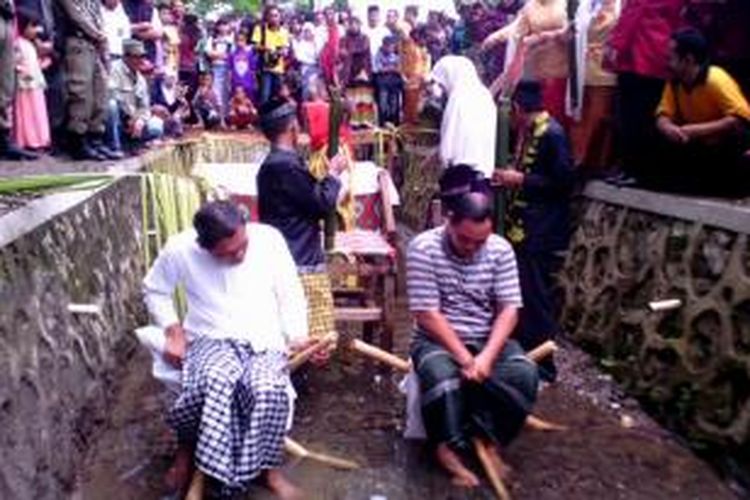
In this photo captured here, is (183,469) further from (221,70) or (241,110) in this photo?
(221,70)

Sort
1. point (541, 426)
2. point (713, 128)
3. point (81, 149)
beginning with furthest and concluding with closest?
point (81, 149)
point (713, 128)
point (541, 426)

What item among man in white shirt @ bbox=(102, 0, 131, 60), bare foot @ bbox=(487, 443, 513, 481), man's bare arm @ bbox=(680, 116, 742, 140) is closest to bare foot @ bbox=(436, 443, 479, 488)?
bare foot @ bbox=(487, 443, 513, 481)

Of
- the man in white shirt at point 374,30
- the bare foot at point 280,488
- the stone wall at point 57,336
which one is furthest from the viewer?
the man in white shirt at point 374,30

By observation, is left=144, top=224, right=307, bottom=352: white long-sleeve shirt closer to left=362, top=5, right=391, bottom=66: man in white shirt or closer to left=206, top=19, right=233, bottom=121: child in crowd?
left=206, top=19, right=233, bottom=121: child in crowd

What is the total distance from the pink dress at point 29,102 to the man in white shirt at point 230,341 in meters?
4.08

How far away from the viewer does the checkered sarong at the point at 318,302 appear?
592 centimetres

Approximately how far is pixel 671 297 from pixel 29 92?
5759mm

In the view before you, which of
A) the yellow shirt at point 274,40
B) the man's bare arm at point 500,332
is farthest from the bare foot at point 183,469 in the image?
the yellow shirt at point 274,40

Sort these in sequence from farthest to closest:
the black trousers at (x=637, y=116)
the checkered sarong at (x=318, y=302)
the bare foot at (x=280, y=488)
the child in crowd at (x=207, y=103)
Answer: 1. the child in crowd at (x=207, y=103)
2. the black trousers at (x=637, y=116)
3. the checkered sarong at (x=318, y=302)
4. the bare foot at (x=280, y=488)

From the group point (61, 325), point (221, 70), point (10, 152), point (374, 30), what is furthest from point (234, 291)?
point (374, 30)

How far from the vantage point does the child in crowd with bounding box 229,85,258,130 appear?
1684cm

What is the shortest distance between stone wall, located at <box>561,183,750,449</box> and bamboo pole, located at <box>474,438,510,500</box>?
1.26 m

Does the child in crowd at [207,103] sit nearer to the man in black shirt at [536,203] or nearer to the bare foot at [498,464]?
the man in black shirt at [536,203]

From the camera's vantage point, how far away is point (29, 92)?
8195mm
